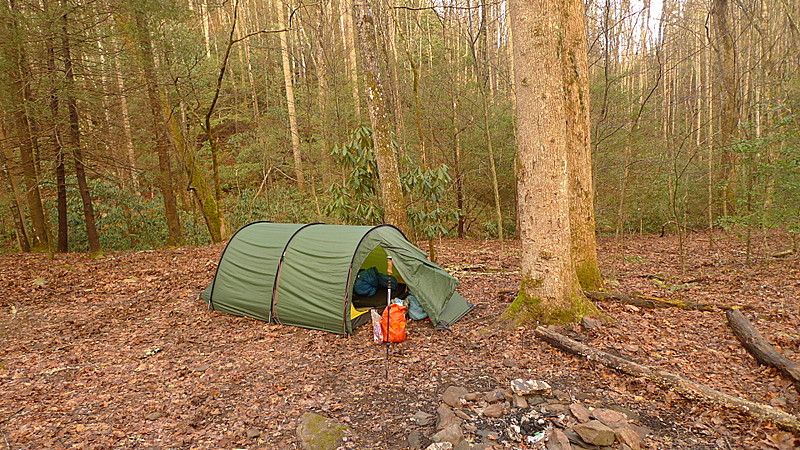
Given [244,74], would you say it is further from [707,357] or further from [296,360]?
[707,357]

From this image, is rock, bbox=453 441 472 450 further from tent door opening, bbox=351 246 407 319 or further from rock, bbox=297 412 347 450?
tent door opening, bbox=351 246 407 319

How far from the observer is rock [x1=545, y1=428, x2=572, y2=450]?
120 inches

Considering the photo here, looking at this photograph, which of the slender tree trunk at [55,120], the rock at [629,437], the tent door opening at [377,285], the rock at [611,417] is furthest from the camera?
the slender tree trunk at [55,120]

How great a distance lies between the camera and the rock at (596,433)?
→ 120 inches

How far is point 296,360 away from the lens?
511cm

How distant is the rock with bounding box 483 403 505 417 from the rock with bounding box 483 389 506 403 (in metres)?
0.14

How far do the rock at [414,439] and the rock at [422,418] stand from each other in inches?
5.1

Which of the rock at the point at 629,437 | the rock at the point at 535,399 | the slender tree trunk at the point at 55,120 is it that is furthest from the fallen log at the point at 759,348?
the slender tree trunk at the point at 55,120

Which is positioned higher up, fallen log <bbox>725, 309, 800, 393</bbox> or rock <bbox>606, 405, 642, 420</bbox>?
fallen log <bbox>725, 309, 800, 393</bbox>

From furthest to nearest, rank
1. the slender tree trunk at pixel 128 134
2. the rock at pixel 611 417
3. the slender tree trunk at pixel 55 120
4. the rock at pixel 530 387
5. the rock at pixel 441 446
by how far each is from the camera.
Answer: the slender tree trunk at pixel 128 134 → the slender tree trunk at pixel 55 120 → the rock at pixel 530 387 → the rock at pixel 611 417 → the rock at pixel 441 446

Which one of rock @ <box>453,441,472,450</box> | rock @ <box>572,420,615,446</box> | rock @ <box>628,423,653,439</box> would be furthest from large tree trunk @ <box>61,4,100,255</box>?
rock @ <box>628,423,653,439</box>

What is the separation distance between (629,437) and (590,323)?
6.51 ft

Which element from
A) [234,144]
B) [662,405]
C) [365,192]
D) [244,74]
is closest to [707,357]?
[662,405]

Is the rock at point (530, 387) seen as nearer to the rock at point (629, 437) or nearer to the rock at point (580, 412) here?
the rock at point (580, 412)
